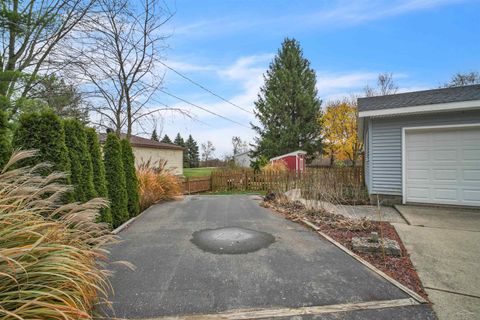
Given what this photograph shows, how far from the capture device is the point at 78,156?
14.7ft

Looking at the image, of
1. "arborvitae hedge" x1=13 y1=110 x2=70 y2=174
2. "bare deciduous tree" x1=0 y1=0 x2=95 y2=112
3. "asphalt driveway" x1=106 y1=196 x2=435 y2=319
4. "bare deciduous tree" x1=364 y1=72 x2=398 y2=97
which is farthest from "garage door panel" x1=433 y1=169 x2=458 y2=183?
"bare deciduous tree" x1=364 y1=72 x2=398 y2=97

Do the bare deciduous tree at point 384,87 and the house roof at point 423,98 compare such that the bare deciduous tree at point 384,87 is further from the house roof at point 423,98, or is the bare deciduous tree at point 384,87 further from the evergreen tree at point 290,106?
the house roof at point 423,98

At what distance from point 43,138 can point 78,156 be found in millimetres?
660

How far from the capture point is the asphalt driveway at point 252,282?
2.41 m

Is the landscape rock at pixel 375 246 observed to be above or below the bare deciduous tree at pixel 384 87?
below

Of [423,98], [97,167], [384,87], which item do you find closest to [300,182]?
[423,98]

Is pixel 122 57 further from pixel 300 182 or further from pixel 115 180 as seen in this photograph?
pixel 300 182

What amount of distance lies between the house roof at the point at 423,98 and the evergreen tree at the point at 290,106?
1292 cm

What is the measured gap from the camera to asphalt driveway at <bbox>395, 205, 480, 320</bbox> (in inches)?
98.3

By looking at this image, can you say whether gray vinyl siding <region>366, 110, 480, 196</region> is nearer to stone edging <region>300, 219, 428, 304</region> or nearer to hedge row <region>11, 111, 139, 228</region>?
stone edging <region>300, 219, 428, 304</region>

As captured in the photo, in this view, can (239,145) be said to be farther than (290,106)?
Yes

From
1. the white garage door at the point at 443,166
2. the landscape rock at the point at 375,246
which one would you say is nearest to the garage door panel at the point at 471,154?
the white garage door at the point at 443,166

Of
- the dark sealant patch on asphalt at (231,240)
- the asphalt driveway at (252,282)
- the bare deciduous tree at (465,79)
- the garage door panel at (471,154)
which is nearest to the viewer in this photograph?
the asphalt driveway at (252,282)

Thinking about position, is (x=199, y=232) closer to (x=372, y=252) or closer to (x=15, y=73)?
(x=372, y=252)
